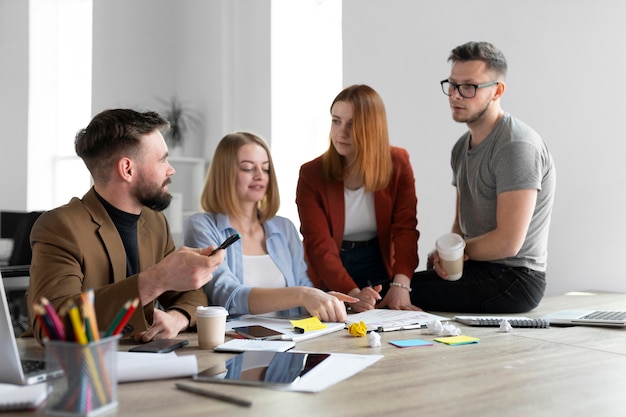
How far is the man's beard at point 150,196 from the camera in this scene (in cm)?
192

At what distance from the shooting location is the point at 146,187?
192cm

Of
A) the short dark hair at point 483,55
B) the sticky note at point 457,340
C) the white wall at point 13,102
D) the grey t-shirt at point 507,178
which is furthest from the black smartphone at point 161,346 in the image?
the white wall at point 13,102

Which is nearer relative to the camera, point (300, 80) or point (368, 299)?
point (368, 299)

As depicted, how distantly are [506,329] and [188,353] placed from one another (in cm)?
89

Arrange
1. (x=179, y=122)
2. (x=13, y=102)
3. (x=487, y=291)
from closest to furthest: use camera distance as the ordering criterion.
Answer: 1. (x=487, y=291)
2. (x=179, y=122)
3. (x=13, y=102)

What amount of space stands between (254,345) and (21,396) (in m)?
0.60

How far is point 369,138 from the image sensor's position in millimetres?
2674

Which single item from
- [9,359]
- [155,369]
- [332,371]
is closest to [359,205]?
[332,371]

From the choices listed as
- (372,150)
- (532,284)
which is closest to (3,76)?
(372,150)

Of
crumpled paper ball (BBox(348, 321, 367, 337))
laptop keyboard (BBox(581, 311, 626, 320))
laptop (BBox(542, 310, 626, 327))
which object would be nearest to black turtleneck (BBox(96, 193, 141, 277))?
crumpled paper ball (BBox(348, 321, 367, 337))

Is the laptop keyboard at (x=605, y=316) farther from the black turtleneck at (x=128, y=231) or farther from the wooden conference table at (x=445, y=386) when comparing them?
the black turtleneck at (x=128, y=231)

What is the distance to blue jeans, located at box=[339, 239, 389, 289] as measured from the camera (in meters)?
2.83

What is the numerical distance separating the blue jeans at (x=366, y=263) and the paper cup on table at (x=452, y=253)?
392 millimetres

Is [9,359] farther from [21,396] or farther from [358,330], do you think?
[358,330]
